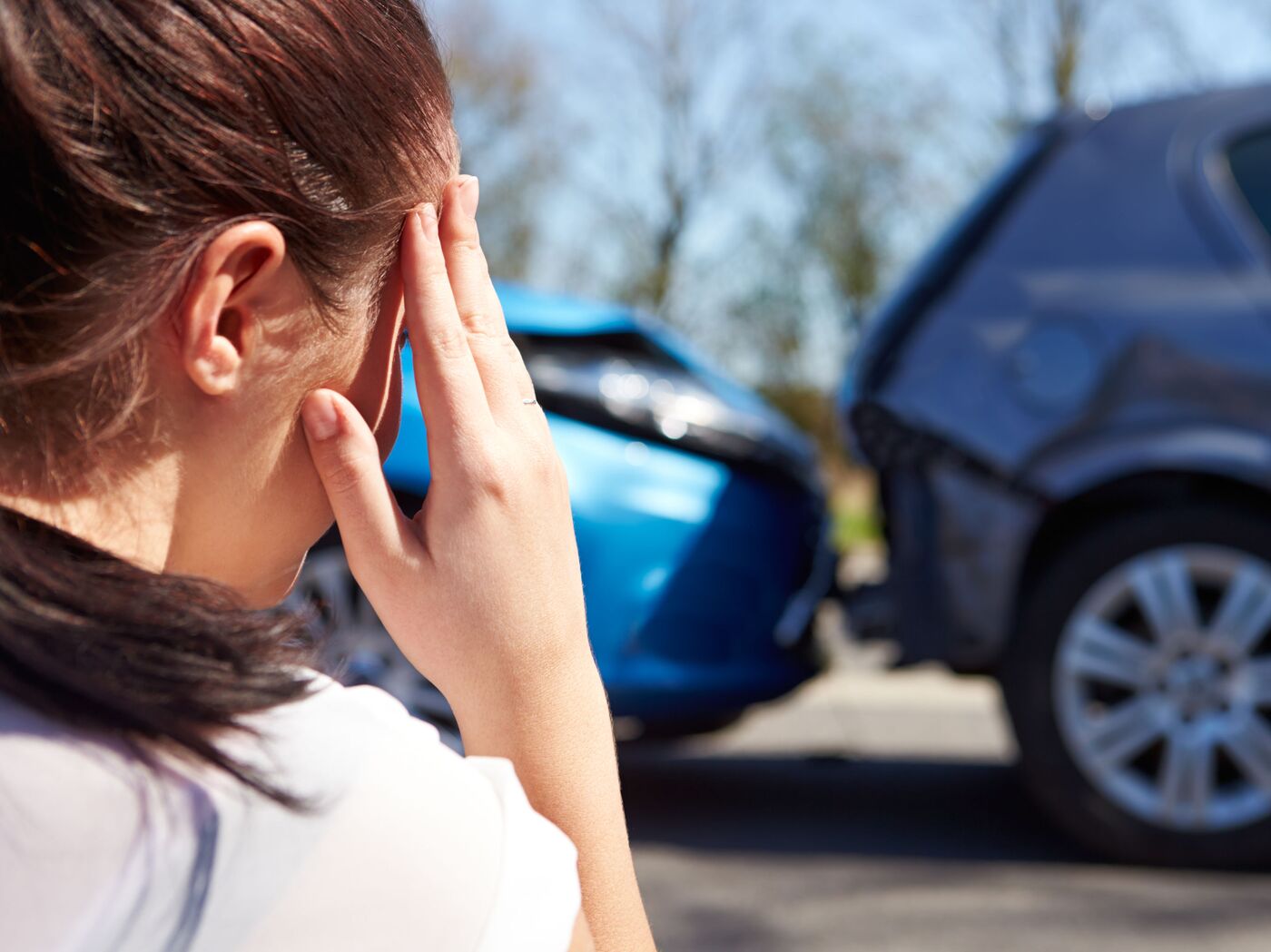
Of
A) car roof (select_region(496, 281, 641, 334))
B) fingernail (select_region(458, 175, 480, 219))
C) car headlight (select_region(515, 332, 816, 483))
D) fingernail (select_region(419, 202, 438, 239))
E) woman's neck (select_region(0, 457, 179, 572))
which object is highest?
car roof (select_region(496, 281, 641, 334))

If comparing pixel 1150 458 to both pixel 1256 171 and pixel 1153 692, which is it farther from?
pixel 1256 171

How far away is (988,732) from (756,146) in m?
17.9

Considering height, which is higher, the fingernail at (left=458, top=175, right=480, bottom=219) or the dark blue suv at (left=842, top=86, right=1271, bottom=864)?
the dark blue suv at (left=842, top=86, right=1271, bottom=864)

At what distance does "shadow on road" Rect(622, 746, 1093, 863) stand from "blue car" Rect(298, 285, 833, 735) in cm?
30

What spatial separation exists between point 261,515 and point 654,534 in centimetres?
244

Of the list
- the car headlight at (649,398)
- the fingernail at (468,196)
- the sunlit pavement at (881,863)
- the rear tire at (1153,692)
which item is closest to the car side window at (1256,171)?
the rear tire at (1153,692)

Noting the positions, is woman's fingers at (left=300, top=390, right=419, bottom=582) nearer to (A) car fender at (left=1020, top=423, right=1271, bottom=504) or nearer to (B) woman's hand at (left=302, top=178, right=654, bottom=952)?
(B) woman's hand at (left=302, top=178, right=654, bottom=952)

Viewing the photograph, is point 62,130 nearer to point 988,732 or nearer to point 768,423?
point 768,423

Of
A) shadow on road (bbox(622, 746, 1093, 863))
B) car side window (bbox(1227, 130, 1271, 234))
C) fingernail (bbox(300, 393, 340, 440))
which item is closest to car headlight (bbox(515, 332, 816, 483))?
shadow on road (bbox(622, 746, 1093, 863))

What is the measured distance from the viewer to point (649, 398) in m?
3.46

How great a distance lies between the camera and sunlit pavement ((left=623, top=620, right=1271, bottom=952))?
Answer: 2805 mm

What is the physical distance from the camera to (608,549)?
3.23m

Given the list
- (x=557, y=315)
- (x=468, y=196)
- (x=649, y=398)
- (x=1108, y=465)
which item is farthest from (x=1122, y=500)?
(x=468, y=196)

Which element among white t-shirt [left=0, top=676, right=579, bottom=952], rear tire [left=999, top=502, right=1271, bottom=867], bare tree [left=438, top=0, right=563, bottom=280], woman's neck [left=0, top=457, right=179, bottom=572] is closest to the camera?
white t-shirt [left=0, top=676, right=579, bottom=952]
